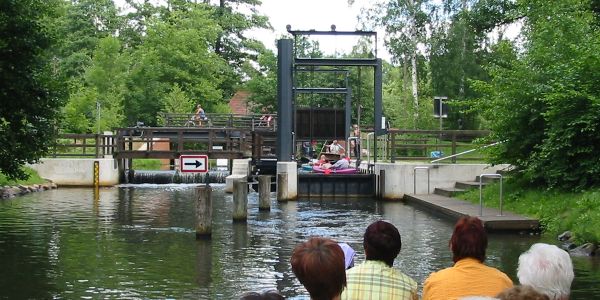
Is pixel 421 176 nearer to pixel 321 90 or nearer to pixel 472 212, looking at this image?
pixel 321 90

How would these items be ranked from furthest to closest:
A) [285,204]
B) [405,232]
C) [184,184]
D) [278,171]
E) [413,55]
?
[413,55] < [184,184] < [278,171] < [285,204] < [405,232]

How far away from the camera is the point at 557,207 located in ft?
56.9

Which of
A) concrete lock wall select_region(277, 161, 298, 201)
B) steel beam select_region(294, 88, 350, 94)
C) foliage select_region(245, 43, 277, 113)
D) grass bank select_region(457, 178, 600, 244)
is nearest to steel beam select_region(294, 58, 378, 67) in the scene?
steel beam select_region(294, 88, 350, 94)

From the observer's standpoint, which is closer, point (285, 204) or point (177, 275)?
point (177, 275)

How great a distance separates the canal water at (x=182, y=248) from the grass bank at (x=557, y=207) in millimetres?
971

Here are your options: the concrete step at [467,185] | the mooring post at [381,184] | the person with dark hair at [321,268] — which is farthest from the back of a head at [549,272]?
the mooring post at [381,184]

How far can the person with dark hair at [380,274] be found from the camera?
5227 mm

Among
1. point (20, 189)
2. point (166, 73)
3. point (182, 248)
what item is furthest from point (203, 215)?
point (166, 73)

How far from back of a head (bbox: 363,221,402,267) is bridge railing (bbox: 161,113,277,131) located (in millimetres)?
39155

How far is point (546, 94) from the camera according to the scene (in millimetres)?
18344

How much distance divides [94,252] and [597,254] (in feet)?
28.7

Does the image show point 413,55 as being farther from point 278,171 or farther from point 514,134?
point 514,134

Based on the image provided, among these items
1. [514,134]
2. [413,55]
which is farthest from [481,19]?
[514,134]

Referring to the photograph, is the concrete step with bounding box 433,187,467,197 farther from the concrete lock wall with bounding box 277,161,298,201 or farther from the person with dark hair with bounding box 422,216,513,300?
the person with dark hair with bounding box 422,216,513,300
